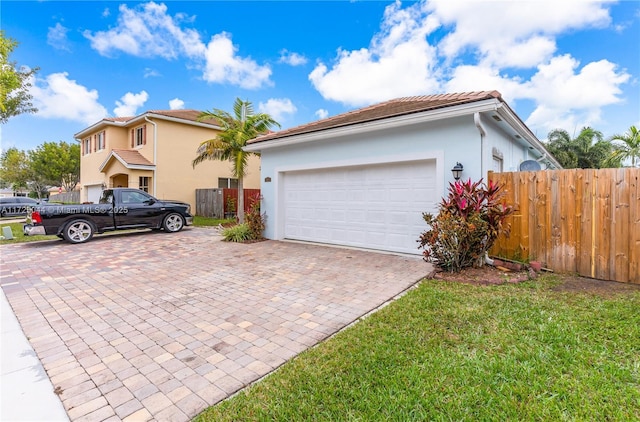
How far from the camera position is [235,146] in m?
12.4

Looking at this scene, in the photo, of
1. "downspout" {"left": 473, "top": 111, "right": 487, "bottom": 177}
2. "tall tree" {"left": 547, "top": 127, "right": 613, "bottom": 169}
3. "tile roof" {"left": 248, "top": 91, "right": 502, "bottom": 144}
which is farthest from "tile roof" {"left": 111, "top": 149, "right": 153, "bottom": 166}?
"tall tree" {"left": 547, "top": 127, "right": 613, "bottom": 169}

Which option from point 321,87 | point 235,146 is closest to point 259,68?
point 321,87

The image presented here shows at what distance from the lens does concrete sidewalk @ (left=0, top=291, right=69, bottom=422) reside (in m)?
2.18

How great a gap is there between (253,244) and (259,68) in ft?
34.6

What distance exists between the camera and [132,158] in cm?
1673

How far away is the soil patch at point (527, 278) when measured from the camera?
4.70 meters

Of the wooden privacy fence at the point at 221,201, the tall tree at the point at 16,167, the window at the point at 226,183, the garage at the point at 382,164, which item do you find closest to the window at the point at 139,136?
the wooden privacy fence at the point at 221,201

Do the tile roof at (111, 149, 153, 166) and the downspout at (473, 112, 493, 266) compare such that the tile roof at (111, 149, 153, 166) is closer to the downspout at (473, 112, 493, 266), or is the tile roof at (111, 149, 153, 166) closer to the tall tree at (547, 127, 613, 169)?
the downspout at (473, 112, 493, 266)

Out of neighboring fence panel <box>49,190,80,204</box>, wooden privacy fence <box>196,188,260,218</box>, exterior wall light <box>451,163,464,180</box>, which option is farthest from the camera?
neighboring fence panel <box>49,190,80,204</box>

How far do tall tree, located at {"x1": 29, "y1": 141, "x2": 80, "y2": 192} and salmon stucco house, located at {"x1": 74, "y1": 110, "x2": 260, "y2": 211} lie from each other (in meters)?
18.5

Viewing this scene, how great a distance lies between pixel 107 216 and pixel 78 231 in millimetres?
889

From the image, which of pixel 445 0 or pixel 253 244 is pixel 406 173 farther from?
pixel 445 0

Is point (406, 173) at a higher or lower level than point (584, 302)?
higher

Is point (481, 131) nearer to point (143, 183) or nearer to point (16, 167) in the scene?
point (143, 183)
